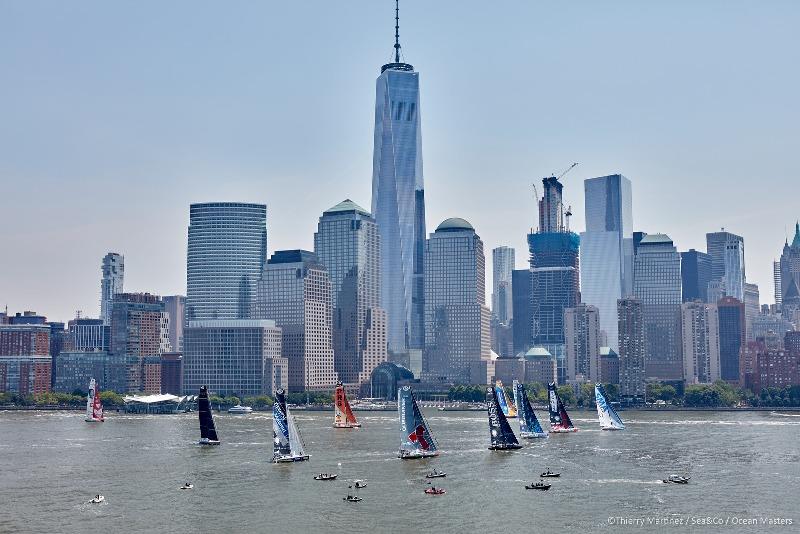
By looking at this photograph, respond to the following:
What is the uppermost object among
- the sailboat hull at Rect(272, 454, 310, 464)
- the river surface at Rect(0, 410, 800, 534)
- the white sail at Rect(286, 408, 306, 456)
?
the white sail at Rect(286, 408, 306, 456)

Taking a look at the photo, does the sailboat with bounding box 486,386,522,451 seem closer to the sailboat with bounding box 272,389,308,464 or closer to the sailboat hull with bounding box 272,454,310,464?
the sailboat hull with bounding box 272,454,310,464

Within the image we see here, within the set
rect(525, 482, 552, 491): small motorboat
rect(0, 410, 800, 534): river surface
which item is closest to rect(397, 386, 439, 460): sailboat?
rect(0, 410, 800, 534): river surface

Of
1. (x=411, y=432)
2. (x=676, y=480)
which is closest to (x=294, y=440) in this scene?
(x=411, y=432)

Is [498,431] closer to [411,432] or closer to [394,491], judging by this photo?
[411,432]

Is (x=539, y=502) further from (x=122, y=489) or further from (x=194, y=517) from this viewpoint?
(x=122, y=489)

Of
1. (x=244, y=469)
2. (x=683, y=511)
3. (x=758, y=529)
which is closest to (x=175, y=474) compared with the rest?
(x=244, y=469)

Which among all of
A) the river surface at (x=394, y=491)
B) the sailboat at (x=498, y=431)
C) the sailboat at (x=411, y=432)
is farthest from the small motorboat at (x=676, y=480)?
the sailboat at (x=411, y=432)

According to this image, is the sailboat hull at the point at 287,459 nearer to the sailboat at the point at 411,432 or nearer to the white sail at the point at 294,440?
the white sail at the point at 294,440
